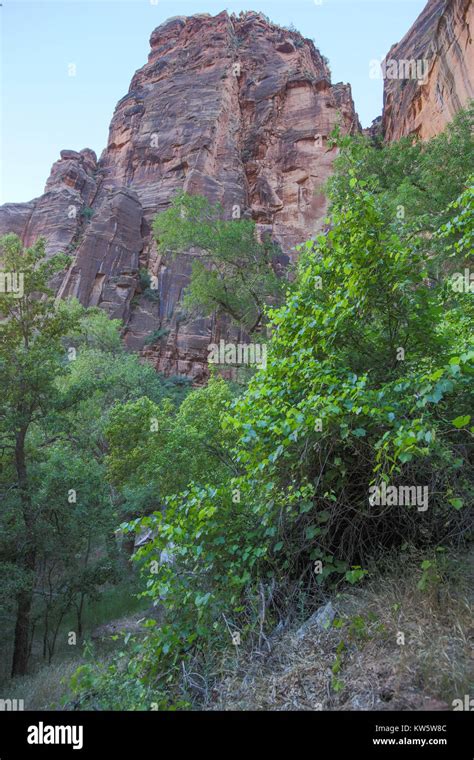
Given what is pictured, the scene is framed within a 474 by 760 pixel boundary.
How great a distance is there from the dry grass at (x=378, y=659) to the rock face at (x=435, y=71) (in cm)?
2205

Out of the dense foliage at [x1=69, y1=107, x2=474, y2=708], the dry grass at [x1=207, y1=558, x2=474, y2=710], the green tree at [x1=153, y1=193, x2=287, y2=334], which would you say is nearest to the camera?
the dry grass at [x1=207, y1=558, x2=474, y2=710]

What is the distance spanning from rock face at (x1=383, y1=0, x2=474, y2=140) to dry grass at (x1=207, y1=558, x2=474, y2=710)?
868 inches

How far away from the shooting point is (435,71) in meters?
23.3

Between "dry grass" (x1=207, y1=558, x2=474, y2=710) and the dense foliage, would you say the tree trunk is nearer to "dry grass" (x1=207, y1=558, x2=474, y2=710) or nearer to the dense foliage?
the dense foliage

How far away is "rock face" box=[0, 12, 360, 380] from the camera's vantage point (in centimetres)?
3784

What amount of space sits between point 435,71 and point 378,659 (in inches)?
1098

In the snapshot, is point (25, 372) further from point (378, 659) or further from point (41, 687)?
point (378, 659)

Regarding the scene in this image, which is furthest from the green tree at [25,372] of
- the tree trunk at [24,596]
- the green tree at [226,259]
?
the green tree at [226,259]

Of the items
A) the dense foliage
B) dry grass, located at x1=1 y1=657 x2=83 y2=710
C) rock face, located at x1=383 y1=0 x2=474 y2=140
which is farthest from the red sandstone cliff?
the dense foliage

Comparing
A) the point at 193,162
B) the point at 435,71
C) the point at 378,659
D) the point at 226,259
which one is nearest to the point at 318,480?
the point at 378,659

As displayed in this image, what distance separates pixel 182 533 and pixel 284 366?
6.07 ft

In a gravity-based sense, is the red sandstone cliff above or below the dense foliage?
above

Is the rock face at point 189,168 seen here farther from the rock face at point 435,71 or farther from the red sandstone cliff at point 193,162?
the rock face at point 435,71

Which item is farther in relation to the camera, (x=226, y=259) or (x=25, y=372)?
(x=226, y=259)
